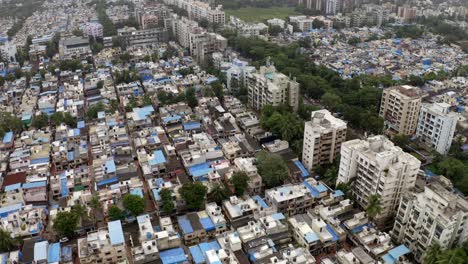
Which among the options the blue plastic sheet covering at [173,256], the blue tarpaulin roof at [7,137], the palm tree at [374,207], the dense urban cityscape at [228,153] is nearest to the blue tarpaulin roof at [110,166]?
the dense urban cityscape at [228,153]

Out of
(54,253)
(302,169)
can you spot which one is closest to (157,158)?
(54,253)

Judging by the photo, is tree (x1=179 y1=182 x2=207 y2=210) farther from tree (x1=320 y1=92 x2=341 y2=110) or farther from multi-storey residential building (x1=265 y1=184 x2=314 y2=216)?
tree (x1=320 y1=92 x2=341 y2=110)

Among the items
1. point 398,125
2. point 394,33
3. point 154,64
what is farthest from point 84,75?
point 394,33

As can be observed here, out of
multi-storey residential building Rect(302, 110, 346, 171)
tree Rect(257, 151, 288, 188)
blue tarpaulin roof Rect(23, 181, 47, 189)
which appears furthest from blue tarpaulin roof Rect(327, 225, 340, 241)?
blue tarpaulin roof Rect(23, 181, 47, 189)

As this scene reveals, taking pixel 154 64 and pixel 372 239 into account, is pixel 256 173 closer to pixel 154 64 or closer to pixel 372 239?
pixel 372 239

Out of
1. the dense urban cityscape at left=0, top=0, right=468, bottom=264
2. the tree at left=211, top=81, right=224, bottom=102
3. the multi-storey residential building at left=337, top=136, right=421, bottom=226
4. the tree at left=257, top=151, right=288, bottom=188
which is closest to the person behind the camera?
the dense urban cityscape at left=0, top=0, right=468, bottom=264

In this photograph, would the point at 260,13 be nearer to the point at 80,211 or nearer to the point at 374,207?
the point at 374,207
